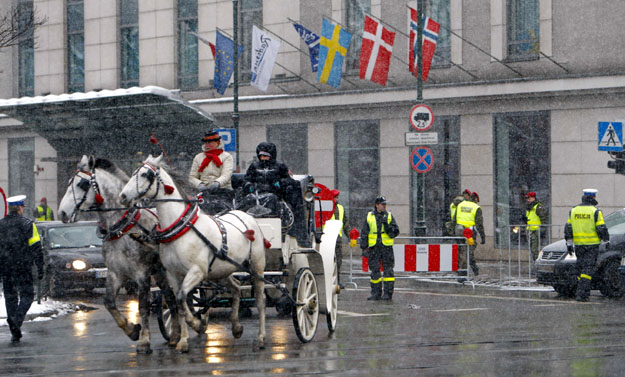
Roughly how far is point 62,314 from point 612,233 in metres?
9.80

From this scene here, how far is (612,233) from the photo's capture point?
18.8m

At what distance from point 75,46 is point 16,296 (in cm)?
2552

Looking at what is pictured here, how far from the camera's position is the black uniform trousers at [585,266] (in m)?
17.7

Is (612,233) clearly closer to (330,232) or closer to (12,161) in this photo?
(330,232)

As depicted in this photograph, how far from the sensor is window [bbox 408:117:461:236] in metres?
29.4

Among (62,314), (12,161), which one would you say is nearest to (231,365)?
(62,314)

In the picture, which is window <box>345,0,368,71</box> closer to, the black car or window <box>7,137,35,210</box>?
the black car

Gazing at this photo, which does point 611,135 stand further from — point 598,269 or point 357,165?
point 357,165

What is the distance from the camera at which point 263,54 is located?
28.9 meters

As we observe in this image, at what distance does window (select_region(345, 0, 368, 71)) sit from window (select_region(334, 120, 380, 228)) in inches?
72.1

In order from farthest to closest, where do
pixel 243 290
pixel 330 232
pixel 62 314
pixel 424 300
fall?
pixel 424 300 < pixel 62 314 < pixel 330 232 < pixel 243 290

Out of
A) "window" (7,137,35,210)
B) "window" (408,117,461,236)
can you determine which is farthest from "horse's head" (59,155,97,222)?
"window" (7,137,35,210)

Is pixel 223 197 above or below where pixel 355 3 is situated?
below

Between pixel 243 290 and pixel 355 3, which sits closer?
pixel 243 290
